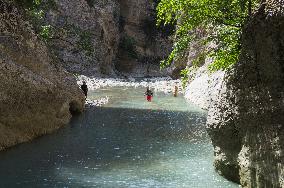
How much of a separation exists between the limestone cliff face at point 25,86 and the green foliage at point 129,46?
69451mm

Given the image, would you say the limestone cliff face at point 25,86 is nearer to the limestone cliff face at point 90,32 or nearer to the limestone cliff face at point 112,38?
the limestone cliff face at point 112,38

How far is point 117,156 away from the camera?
2189cm

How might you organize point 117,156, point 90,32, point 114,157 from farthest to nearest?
point 90,32, point 117,156, point 114,157

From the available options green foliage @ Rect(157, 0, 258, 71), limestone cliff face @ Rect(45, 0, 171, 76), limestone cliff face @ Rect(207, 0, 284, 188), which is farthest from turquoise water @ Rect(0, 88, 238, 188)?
limestone cliff face @ Rect(45, 0, 171, 76)

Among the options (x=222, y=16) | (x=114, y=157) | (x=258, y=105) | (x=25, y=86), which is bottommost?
(x=114, y=157)

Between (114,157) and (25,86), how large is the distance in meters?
7.52

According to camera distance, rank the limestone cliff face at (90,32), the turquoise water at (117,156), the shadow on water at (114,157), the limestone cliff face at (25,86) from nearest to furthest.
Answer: the turquoise water at (117,156) < the shadow on water at (114,157) < the limestone cliff face at (25,86) < the limestone cliff face at (90,32)

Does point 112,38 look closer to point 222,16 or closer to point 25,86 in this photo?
point 25,86

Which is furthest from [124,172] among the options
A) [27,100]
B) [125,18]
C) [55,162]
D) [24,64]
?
[125,18]

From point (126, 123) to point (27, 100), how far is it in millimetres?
9450

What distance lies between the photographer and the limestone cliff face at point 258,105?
A: 13047 mm

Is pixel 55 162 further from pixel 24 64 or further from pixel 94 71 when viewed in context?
pixel 94 71

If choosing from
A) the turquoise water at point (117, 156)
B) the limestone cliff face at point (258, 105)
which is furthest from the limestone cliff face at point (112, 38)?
the limestone cliff face at point (258, 105)

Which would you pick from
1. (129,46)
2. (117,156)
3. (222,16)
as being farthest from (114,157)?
(129,46)
